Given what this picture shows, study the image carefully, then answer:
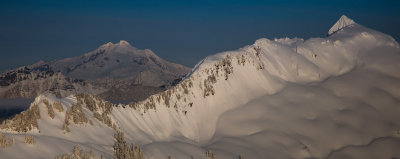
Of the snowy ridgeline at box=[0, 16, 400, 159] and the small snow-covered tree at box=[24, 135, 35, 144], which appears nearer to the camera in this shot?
the small snow-covered tree at box=[24, 135, 35, 144]

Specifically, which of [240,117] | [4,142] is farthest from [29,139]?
[240,117]

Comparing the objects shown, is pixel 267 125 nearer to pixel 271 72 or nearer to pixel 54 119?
pixel 271 72

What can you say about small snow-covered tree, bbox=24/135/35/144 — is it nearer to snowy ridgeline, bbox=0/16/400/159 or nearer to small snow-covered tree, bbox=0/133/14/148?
snowy ridgeline, bbox=0/16/400/159

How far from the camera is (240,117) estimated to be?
159 metres

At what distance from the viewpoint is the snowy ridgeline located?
10338 centimetres

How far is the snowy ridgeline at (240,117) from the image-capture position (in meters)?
103

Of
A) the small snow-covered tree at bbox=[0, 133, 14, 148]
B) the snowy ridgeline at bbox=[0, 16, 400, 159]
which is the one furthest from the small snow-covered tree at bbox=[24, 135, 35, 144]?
the small snow-covered tree at bbox=[0, 133, 14, 148]

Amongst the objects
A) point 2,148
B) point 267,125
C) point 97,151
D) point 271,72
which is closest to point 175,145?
point 97,151

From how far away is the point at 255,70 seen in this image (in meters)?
187

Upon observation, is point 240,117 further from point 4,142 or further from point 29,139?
point 4,142

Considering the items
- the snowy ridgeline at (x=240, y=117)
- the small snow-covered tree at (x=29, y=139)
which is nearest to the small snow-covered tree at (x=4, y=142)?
the snowy ridgeline at (x=240, y=117)

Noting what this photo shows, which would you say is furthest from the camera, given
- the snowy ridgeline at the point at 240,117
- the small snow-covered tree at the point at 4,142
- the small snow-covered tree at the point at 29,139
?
the snowy ridgeline at the point at 240,117

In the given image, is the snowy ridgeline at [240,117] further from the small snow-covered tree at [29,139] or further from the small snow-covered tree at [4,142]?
the small snow-covered tree at [29,139]

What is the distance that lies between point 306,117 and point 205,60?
42.2 metres
